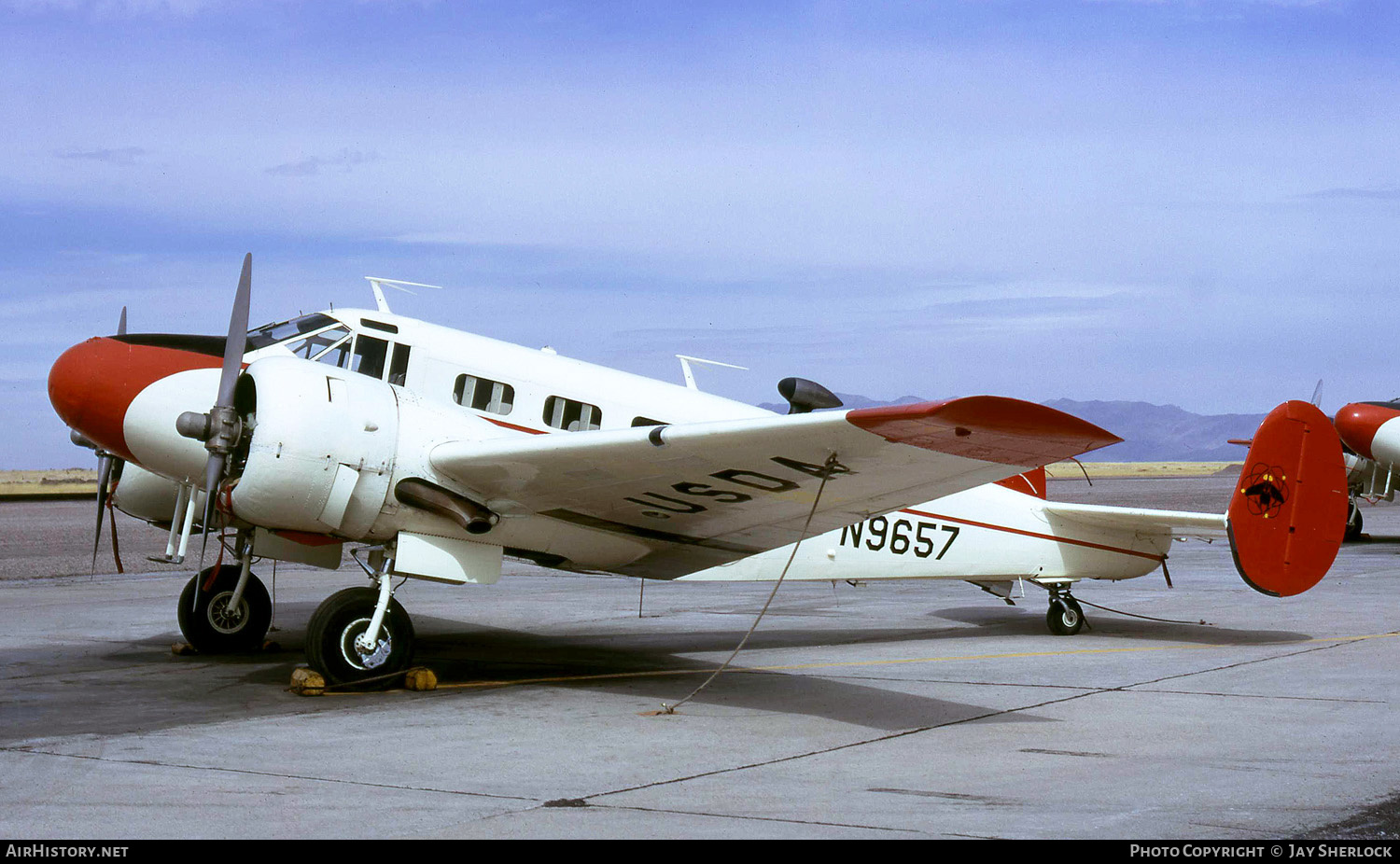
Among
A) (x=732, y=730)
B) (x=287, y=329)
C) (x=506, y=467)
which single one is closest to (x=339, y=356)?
(x=287, y=329)

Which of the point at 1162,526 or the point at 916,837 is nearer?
the point at 916,837

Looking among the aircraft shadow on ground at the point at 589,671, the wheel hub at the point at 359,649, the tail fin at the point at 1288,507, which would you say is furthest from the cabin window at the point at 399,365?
the tail fin at the point at 1288,507

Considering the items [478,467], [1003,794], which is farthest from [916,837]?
[478,467]

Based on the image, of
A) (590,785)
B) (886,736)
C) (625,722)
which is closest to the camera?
(590,785)

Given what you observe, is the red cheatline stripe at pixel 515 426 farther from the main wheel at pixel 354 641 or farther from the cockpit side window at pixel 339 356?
the main wheel at pixel 354 641

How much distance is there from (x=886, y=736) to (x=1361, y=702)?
3.69 meters

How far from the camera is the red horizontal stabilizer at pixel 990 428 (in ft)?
21.2

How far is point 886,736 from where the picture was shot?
7.68m

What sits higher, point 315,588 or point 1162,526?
point 1162,526

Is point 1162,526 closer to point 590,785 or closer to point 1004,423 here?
point 1004,423

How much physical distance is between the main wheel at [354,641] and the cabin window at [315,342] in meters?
2.25

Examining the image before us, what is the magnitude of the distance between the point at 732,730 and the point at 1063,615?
6.22m

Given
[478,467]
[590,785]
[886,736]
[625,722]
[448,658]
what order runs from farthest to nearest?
[448,658], [478,467], [625,722], [886,736], [590,785]

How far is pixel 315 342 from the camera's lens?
10648 mm
